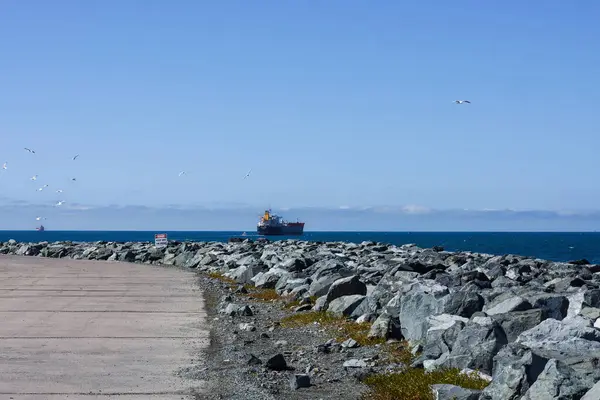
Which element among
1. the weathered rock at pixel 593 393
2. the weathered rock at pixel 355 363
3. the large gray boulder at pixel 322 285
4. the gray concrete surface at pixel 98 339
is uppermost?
the weathered rock at pixel 593 393

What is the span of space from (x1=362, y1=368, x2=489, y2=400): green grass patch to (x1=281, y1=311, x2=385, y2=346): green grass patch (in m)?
2.50

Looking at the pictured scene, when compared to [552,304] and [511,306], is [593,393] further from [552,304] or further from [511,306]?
[552,304]

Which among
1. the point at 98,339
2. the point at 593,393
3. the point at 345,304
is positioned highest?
the point at 593,393

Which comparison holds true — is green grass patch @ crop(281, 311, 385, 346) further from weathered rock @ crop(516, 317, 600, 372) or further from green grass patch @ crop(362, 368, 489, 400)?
weathered rock @ crop(516, 317, 600, 372)

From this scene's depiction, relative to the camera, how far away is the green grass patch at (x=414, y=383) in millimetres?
8805

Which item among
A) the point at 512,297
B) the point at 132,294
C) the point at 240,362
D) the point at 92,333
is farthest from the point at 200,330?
the point at 132,294

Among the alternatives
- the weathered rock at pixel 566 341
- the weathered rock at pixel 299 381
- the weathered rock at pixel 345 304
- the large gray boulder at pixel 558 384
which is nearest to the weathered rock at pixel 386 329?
the weathered rock at pixel 345 304

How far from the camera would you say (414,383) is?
9211 millimetres

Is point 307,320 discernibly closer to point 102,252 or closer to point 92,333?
point 92,333

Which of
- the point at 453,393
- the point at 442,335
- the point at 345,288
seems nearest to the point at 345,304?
the point at 345,288

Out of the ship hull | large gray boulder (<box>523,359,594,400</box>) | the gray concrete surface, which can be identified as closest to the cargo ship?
the ship hull

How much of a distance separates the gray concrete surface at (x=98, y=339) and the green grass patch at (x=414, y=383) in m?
2.09

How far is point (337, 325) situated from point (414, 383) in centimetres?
519

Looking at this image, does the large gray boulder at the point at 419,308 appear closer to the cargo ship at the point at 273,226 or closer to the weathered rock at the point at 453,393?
the weathered rock at the point at 453,393
